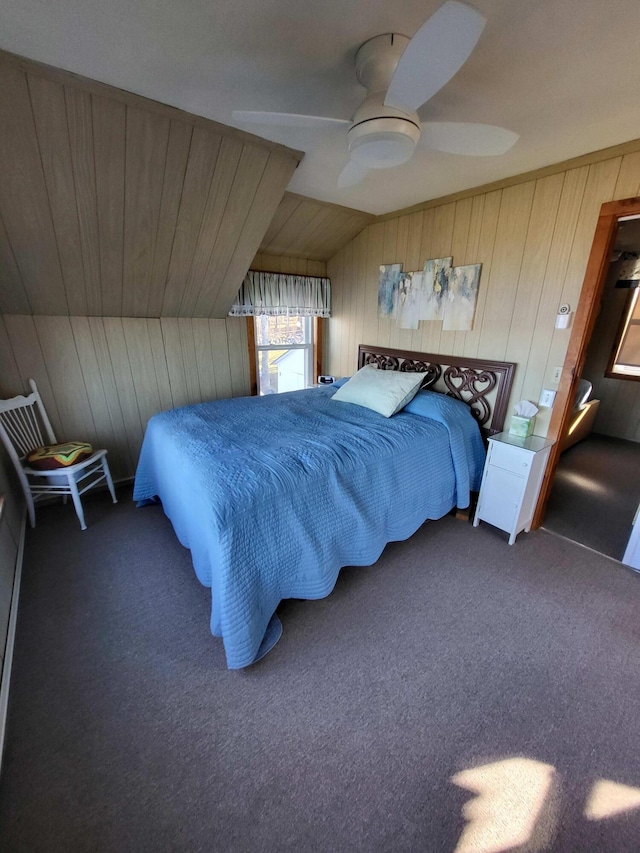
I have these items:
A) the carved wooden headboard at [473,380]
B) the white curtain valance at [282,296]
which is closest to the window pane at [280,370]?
the white curtain valance at [282,296]

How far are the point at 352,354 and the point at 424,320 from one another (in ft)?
3.19

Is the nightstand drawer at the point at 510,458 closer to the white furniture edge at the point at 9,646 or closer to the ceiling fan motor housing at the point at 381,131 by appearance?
the ceiling fan motor housing at the point at 381,131

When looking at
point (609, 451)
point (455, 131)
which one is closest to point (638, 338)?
point (609, 451)

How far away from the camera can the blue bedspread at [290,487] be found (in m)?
1.46

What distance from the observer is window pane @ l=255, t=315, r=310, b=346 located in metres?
3.64

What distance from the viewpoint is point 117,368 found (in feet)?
9.52

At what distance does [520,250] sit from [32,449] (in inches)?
149

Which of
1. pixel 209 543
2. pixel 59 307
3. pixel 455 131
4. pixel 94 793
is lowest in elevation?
pixel 94 793

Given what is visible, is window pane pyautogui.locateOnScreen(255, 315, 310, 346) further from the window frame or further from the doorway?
the doorway

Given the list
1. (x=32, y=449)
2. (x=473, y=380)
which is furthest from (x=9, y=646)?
(x=473, y=380)

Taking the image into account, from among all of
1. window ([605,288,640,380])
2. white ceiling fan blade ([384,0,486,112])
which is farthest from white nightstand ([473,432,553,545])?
window ([605,288,640,380])

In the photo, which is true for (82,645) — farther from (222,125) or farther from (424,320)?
(424,320)

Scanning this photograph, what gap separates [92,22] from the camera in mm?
1139

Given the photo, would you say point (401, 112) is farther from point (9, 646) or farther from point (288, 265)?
point (9, 646)
